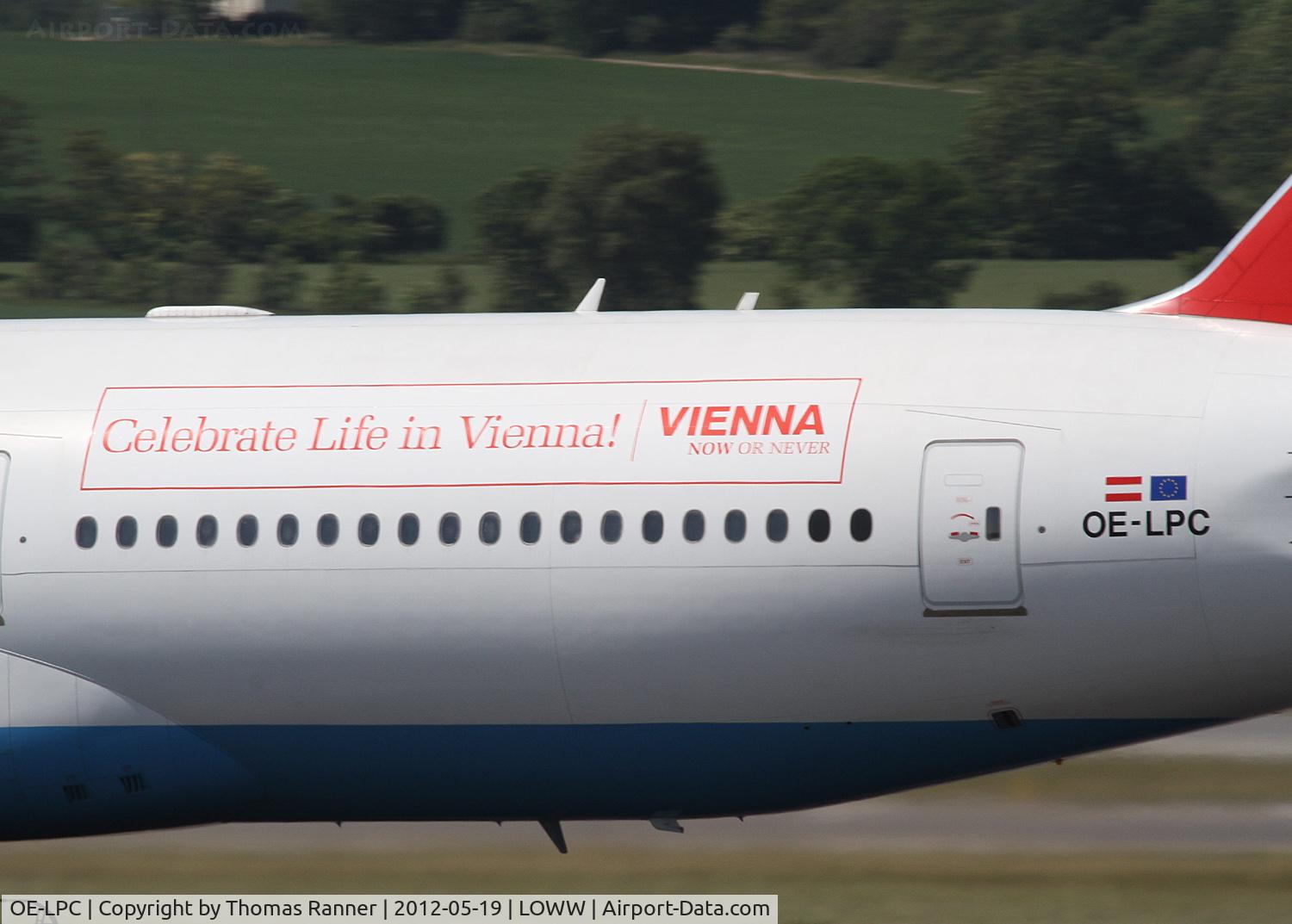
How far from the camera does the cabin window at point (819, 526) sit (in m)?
12.2

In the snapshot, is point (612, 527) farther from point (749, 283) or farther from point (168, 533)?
point (749, 283)

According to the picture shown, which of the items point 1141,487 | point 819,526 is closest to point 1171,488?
point 1141,487

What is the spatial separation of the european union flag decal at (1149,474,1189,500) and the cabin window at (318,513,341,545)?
556 centimetres

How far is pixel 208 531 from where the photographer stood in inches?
508

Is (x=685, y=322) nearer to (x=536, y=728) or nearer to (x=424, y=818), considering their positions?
(x=536, y=728)

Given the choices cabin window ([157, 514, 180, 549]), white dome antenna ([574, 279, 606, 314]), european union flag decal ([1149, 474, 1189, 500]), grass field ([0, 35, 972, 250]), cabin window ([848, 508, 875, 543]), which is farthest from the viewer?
grass field ([0, 35, 972, 250])

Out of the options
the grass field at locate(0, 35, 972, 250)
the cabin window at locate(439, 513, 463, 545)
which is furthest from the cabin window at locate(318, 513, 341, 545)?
the grass field at locate(0, 35, 972, 250)

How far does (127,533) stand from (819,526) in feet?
16.3

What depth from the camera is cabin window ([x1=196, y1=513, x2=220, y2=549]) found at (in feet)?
42.2

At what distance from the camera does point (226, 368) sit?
1352 centimetres

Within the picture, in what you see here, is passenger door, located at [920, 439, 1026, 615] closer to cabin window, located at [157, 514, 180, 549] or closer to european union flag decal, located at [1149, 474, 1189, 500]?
european union flag decal, located at [1149, 474, 1189, 500]

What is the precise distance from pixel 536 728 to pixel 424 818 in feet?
4.52

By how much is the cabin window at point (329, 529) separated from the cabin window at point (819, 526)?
3317 mm

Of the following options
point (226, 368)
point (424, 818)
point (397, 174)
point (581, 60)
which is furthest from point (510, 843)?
point (581, 60)
